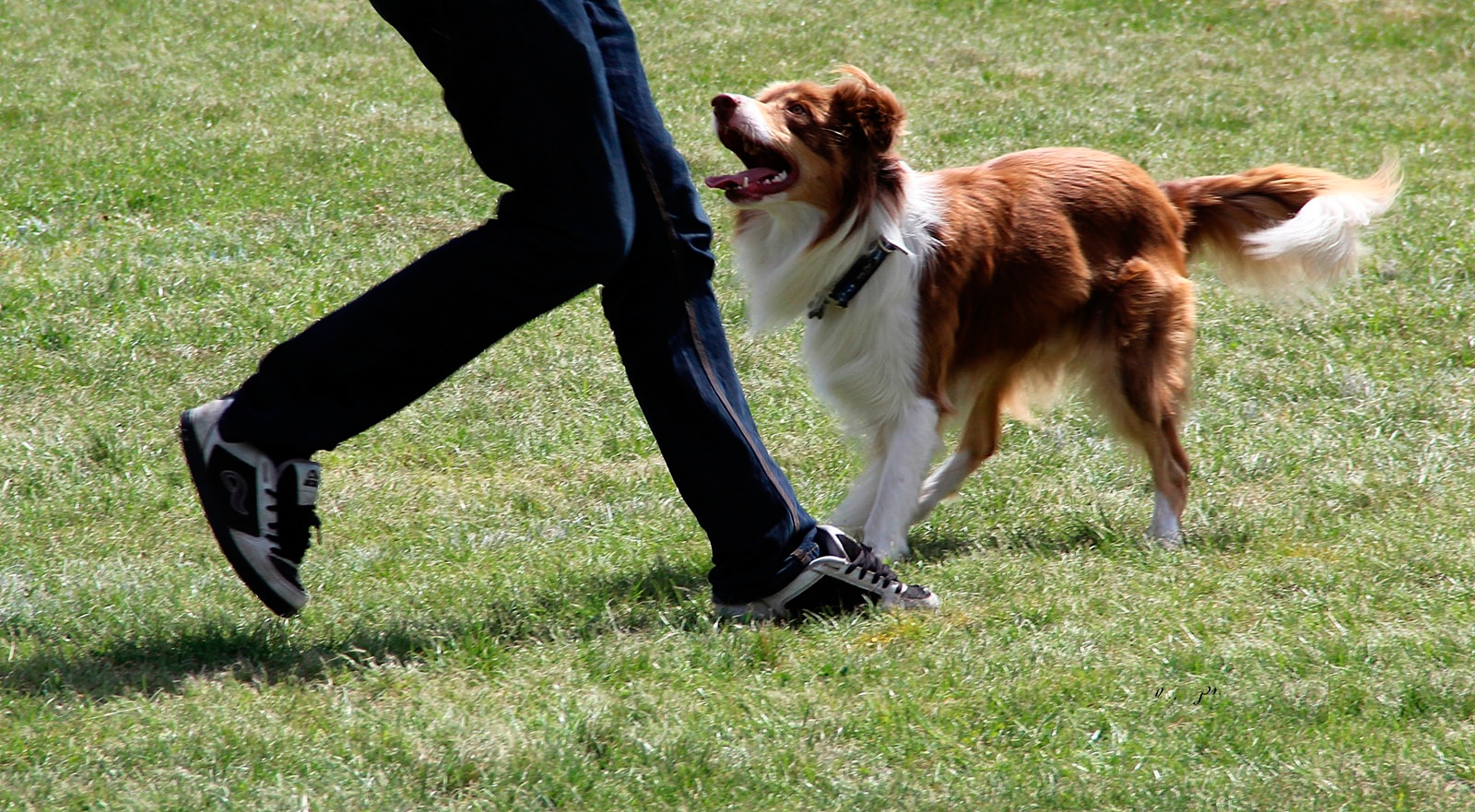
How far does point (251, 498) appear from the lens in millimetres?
3164

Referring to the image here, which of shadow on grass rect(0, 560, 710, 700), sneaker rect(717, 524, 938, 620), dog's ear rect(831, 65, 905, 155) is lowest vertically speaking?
shadow on grass rect(0, 560, 710, 700)

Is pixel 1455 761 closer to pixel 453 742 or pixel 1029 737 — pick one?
pixel 1029 737

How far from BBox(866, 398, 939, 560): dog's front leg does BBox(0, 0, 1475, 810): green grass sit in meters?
0.16

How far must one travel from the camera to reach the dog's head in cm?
407

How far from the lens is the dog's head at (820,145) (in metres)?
4.07

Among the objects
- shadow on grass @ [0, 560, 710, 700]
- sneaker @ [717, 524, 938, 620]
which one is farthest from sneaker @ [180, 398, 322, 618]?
sneaker @ [717, 524, 938, 620]

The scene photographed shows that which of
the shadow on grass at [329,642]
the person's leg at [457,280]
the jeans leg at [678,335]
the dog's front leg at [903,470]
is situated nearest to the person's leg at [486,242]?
the person's leg at [457,280]

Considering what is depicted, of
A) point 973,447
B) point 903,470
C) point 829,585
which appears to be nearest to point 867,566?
point 829,585

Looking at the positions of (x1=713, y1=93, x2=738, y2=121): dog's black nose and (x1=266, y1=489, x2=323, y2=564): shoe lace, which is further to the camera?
(x1=713, y1=93, x2=738, y2=121): dog's black nose

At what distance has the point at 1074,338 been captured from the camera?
4.53 m

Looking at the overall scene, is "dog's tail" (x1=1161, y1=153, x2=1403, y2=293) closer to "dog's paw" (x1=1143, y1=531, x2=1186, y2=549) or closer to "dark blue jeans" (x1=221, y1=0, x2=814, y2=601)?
"dog's paw" (x1=1143, y1=531, x2=1186, y2=549)

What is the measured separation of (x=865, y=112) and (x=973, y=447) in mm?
1234

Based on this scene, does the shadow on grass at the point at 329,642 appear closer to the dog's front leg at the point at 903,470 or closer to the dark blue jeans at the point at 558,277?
the dark blue jeans at the point at 558,277

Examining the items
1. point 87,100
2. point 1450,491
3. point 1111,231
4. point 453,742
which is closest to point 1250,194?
point 1111,231
